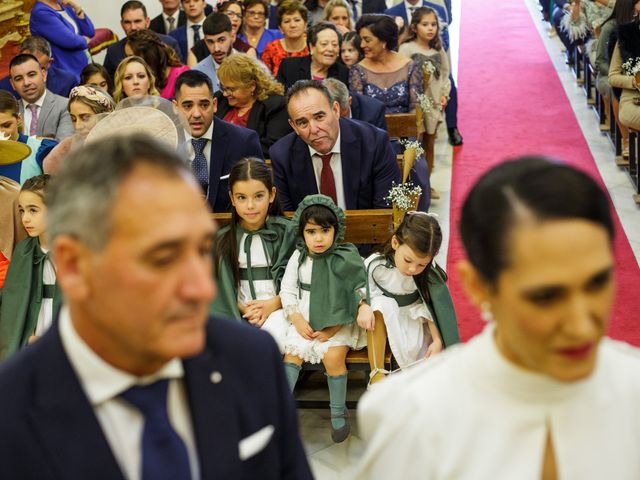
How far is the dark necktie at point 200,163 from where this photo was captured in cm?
535

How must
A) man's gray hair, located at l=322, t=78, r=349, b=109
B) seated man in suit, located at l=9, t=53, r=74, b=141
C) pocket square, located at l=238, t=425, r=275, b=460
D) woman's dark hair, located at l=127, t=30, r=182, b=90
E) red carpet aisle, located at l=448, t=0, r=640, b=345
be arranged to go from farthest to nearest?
woman's dark hair, located at l=127, t=30, r=182, b=90, seated man in suit, located at l=9, t=53, r=74, b=141, man's gray hair, located at l=322, t=78, r=349, b=109, red carpet aisle, located at l=448, t=0, r=640, b=345, pocket square, located at l=238, t=425, r=275, b=460

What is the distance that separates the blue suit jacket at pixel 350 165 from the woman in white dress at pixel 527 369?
3.56 m

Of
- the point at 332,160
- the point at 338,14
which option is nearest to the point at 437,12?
the point at 338,14

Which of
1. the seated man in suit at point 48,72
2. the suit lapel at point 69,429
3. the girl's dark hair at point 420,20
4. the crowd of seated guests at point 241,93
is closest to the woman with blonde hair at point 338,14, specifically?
the crowd of seated guests at point 241,93

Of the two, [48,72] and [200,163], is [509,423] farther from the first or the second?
[48,72]

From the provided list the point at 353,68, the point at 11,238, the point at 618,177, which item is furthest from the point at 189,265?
the point at 618,177

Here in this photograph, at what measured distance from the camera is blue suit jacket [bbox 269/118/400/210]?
17.1 feet

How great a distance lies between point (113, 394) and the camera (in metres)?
1.55

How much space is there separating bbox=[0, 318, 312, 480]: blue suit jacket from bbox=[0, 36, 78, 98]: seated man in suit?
5878 millimetres

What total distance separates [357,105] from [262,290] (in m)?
2.07

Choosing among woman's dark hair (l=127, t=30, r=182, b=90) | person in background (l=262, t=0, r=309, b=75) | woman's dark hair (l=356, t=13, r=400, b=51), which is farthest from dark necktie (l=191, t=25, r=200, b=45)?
woman's dark hair (l=356, t=13, r=400, b=51)

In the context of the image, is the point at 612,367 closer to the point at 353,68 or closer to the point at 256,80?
the point at 256,80

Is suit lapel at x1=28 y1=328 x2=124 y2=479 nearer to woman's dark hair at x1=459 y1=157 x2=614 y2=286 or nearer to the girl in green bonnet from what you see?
woman's dark hair at x1=459 y1=157 x2=614 y2=286

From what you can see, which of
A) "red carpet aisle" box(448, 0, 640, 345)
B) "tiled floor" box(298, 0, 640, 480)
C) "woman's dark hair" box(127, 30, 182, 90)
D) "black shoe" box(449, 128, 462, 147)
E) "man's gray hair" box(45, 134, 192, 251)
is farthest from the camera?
"black shoe" box(449, 128, 462, 147)
